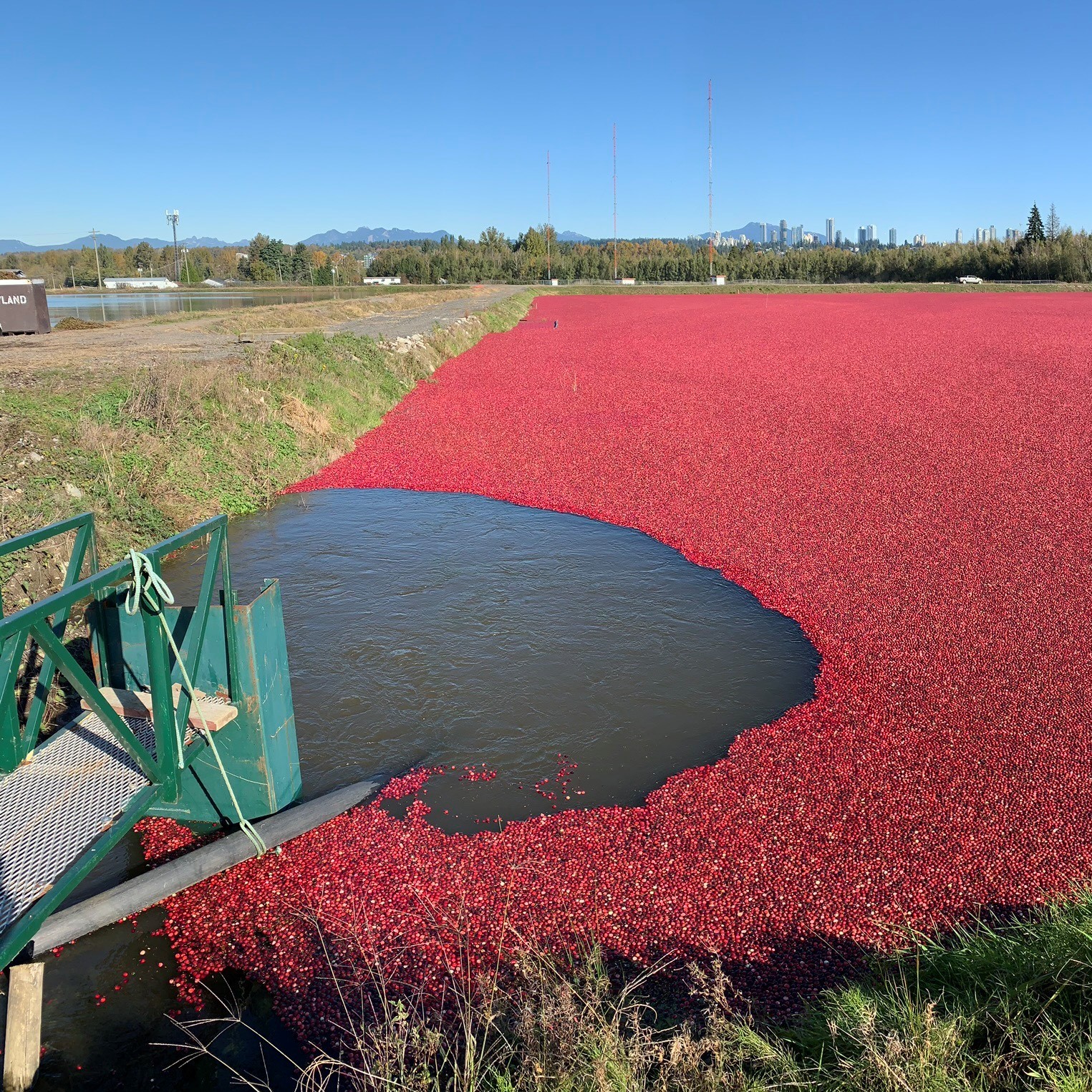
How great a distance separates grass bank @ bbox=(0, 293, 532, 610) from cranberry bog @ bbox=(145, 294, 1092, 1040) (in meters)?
1.12

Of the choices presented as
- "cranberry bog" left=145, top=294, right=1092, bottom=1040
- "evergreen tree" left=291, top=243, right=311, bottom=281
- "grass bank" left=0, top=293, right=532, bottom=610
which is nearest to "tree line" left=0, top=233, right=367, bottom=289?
"evergreen tree" left=291, top=243, right=311, bottom=281

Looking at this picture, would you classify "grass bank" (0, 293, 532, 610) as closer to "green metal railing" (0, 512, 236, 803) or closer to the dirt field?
the dirt field

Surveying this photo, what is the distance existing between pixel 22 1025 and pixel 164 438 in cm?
979

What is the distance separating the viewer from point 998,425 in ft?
53.1

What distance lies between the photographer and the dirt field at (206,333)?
18375 mm

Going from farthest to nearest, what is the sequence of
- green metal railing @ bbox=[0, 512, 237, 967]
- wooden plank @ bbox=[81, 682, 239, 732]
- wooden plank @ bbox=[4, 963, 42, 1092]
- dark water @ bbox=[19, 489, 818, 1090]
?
wooden plank @ bbox=[81, 682, 239, 732] < dark water @ bbox=[19, 489, 818, 1090] < wooden plank @ bbox=[4, 963, 42, 1092] < green metal railing @ bbox=[0, 512, 237, 967]

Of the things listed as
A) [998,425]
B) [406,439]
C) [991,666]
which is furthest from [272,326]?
[991,666]

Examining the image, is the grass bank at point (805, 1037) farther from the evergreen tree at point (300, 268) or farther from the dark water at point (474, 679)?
the evergreen tree at point (300, 268)

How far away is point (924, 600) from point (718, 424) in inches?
346

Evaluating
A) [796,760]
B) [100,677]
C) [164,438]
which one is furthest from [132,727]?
[164,438]

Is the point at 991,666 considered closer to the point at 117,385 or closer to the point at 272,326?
the point at 117,385

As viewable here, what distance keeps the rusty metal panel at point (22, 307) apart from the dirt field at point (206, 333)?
1.71 ft

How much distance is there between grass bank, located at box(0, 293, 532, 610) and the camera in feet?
30.8

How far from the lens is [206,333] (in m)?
28.3
